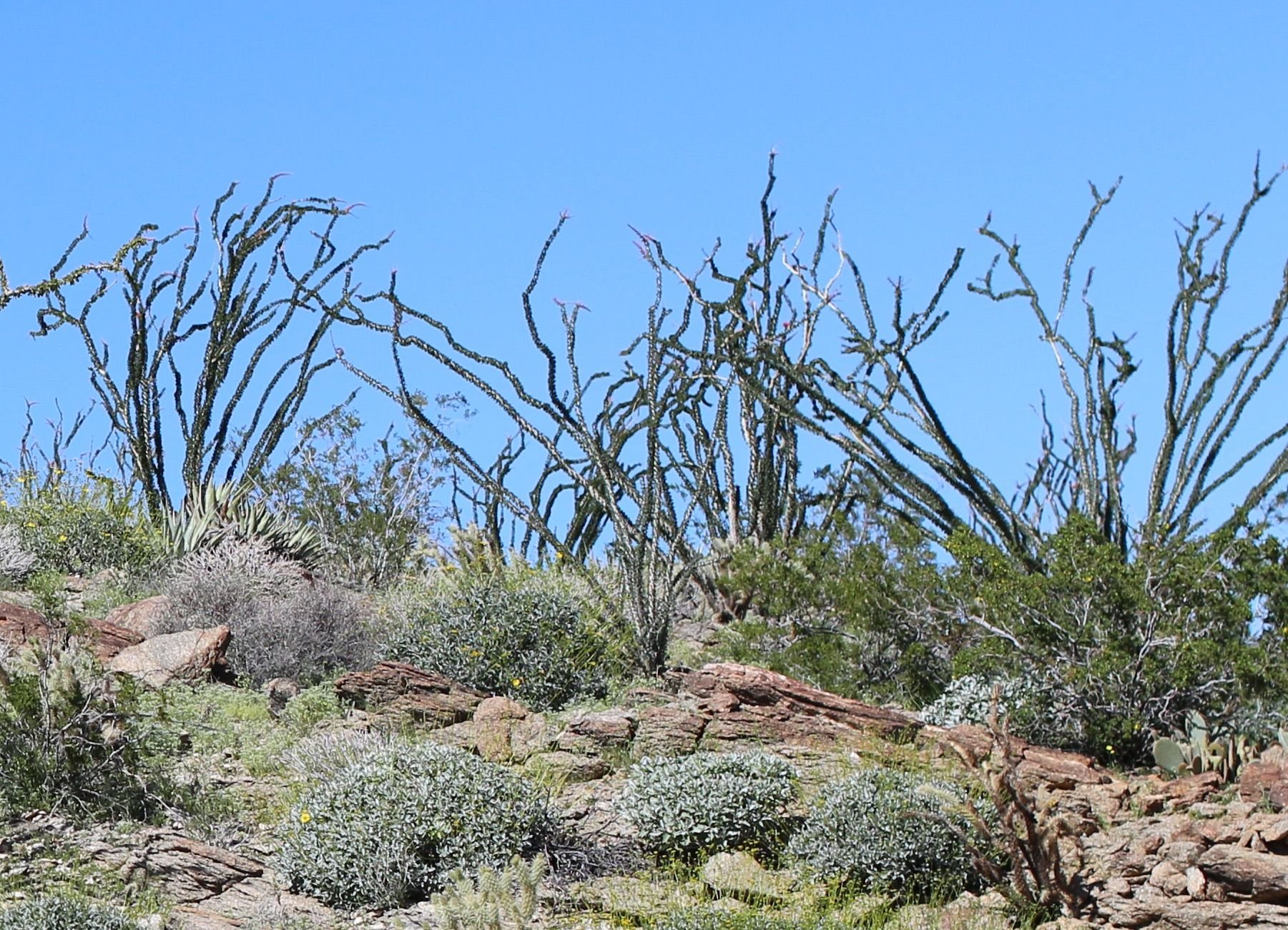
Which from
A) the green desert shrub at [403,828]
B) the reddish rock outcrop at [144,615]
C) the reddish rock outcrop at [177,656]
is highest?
the reddish rock outcrop at [144,615]

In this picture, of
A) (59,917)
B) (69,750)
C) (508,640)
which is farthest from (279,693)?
(59,917)

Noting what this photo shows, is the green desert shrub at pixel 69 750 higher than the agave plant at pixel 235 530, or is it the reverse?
the agave plant at pixel 235 530

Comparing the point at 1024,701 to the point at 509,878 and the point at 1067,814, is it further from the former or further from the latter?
the point at 509,878

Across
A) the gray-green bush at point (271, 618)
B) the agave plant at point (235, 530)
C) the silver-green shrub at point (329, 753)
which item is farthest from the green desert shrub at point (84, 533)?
the silver-green shrub at point (329, 753)

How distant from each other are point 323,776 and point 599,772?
1667 millimetres

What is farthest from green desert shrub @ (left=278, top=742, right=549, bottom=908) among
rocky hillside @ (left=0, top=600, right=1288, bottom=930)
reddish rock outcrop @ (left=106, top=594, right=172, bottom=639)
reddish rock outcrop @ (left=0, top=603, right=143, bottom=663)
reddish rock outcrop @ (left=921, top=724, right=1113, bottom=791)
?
reddish rock outcrop @ (left=106, top=594, right=172, bottom=639)

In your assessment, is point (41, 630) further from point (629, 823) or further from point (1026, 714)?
point (1026, 714)

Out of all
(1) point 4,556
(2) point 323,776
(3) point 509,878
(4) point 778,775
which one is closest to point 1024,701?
(4) point 778,775

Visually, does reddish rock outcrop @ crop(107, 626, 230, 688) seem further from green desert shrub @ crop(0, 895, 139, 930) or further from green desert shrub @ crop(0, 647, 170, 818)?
green desert shrub @ crop(0, 895, 139, 930)

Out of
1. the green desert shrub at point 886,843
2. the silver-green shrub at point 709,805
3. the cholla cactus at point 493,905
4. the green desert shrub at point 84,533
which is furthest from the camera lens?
the green desert shrub at point 84,533

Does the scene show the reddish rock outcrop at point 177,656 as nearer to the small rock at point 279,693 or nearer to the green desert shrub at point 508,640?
the small rock at point 279,693

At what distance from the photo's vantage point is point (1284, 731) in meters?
9.51

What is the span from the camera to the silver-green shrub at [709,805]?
7691mm

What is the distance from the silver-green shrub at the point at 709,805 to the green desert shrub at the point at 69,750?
2.54 metres
